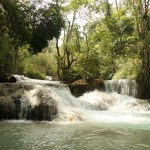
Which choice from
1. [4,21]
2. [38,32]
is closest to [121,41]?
[38,32]

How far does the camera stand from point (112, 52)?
92.7 feet

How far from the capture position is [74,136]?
8750 millimetres

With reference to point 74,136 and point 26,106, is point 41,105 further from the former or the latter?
point 74,136

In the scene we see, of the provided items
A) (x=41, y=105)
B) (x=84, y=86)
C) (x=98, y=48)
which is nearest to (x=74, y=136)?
(x=41, y=105)

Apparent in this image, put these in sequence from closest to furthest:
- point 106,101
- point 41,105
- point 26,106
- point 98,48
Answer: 1. point 41,105
2. point 26,106
3. point 106,101
4. point 98,48

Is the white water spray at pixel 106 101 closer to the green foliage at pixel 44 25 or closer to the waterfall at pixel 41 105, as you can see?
the waterfall at pixel 41 105

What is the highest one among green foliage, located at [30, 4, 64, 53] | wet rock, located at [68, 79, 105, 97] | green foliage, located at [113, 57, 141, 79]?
green foliage, located at [30, 4, 64, 53]

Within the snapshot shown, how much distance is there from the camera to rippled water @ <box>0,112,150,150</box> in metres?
7.48

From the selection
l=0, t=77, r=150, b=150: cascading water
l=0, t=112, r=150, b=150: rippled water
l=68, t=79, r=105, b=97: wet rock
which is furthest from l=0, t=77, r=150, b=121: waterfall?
l=68, t=79, r=105, b=97: wet rock

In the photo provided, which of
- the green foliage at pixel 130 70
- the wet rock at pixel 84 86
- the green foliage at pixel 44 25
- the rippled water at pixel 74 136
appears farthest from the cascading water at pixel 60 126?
the green foliage at pixel 130 70

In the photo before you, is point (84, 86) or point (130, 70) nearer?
point (84, 86)

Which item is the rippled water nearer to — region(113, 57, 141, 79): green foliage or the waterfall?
the waterfall

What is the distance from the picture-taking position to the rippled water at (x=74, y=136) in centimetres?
748

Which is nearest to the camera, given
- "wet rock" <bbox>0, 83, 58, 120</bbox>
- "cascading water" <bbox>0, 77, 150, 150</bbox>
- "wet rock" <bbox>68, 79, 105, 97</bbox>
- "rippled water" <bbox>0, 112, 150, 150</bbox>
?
"rippled water" <bbox>0, 112, 150, 150</bbox>
